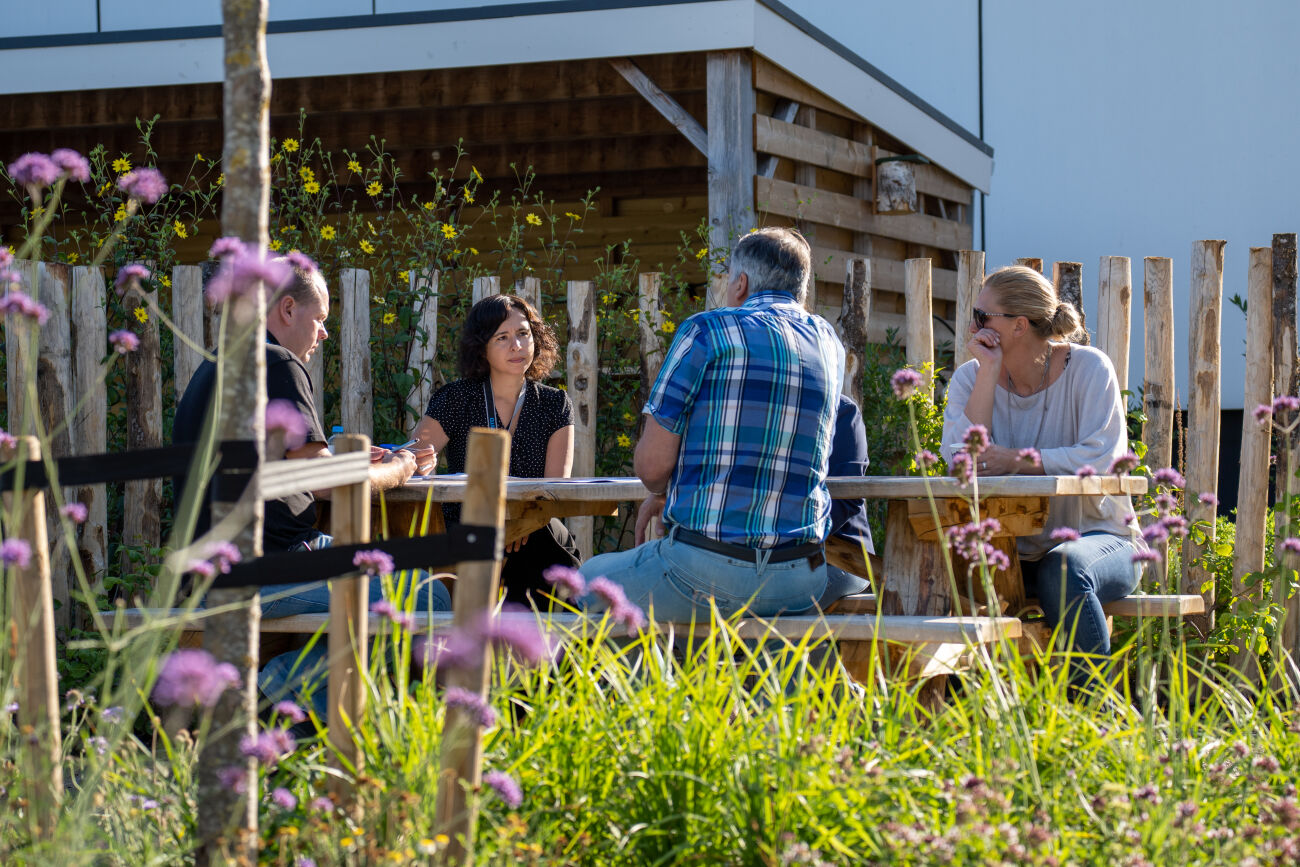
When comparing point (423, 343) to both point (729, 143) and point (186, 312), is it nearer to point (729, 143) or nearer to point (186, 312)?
point (186, 312)

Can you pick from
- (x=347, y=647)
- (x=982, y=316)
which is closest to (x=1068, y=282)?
(x=982, y=316)

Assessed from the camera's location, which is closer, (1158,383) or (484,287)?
(1158,383)

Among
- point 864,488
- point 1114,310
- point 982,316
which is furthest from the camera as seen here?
point 1114,310

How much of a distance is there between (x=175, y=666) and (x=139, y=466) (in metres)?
0.42

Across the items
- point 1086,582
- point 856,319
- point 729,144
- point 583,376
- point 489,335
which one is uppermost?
point 729,144

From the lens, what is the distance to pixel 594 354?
5480 millimetres

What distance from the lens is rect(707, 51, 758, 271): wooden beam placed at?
620 cm

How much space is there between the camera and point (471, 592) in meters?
1.96

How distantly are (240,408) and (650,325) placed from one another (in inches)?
141

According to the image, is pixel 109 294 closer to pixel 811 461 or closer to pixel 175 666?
pixel 811 461

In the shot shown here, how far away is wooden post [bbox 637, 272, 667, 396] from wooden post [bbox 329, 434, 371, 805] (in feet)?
10.8

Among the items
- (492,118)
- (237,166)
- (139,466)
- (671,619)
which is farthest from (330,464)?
(492,118)

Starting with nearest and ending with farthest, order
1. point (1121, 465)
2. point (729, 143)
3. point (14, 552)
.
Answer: point (14, 552)
point (1121, 465)
point (729, 143)

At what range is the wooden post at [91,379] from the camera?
5016mm
